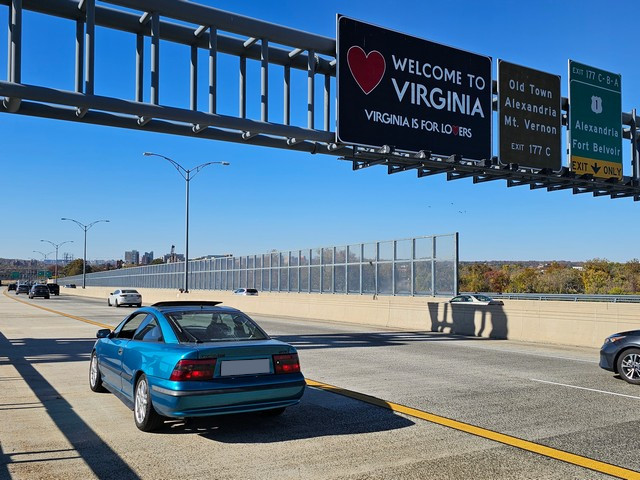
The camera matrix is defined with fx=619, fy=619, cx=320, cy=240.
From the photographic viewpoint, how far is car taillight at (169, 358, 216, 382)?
242 inches

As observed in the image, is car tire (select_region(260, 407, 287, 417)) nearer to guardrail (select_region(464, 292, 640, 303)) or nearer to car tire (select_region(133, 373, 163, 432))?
car tire (select_region(133, 373, 163, 432))

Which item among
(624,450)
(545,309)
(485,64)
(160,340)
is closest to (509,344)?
(545,309)

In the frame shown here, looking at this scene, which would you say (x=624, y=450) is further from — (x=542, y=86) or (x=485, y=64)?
(x=542, y=86)

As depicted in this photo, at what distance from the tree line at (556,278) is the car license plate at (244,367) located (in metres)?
67.8

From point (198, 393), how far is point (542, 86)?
57.2 ft

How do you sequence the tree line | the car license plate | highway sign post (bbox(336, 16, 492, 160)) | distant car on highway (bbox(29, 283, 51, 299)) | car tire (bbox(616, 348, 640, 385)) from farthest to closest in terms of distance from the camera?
the tree line → distant car on highway (bbox(29, 283, 51, 299)) → highway sign post (bbox(336, 16, 492, 160)) → car tire (bbox(616, 348, 640, 385)) → the car license plate

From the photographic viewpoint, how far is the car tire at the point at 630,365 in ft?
33.1

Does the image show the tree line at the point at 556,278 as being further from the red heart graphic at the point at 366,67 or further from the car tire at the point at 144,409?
the car tire at the point at 144,409

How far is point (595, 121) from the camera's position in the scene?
21.1 meters

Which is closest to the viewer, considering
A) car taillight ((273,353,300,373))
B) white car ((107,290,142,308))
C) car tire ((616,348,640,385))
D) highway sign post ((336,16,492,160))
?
car taillight ((273,353,300,373))

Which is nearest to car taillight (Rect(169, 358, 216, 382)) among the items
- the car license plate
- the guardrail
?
the car license plate

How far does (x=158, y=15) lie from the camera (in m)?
13.2

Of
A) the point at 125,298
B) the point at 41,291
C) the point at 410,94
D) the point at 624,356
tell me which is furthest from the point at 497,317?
the point at 41,291

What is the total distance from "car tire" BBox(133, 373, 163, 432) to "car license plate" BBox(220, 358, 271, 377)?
894 millimetres
